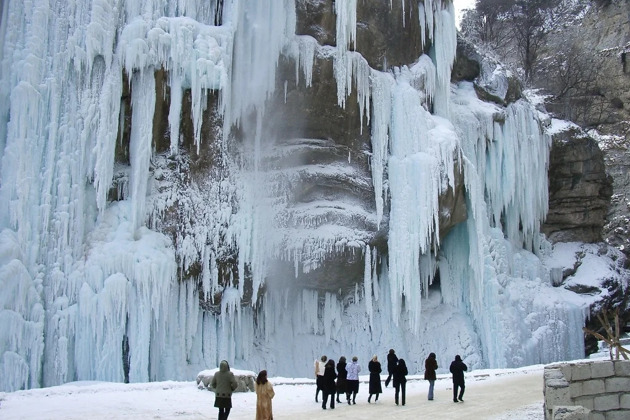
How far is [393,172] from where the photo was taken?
73.3ft

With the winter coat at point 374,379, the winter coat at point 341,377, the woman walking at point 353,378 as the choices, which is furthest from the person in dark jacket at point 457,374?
the winter coat at point 341,377

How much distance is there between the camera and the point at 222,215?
805 inches

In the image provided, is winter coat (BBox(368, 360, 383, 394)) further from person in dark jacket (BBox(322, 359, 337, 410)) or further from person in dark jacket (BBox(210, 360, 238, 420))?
person in dark jacket (BBox(210, 360, 238, 420))

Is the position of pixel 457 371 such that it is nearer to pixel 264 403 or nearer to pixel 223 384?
pixel 264 403

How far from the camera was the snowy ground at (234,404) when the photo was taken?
35.4ft

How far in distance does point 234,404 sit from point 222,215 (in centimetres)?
887

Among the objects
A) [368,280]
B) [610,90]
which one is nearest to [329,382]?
[368,280]

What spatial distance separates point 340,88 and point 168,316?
8.16 meters

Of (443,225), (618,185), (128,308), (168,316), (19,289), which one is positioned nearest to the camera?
(19,289)

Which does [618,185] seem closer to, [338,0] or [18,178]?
[338,0]

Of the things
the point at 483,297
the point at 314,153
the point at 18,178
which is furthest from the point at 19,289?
the point at 483,297

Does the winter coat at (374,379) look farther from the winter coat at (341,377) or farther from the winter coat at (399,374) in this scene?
the winter coat at (341,377)

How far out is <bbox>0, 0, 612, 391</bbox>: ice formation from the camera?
17.2 m

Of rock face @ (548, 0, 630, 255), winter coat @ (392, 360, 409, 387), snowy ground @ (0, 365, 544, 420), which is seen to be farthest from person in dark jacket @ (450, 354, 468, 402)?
rock face @ (548, 0, 630, 255)
